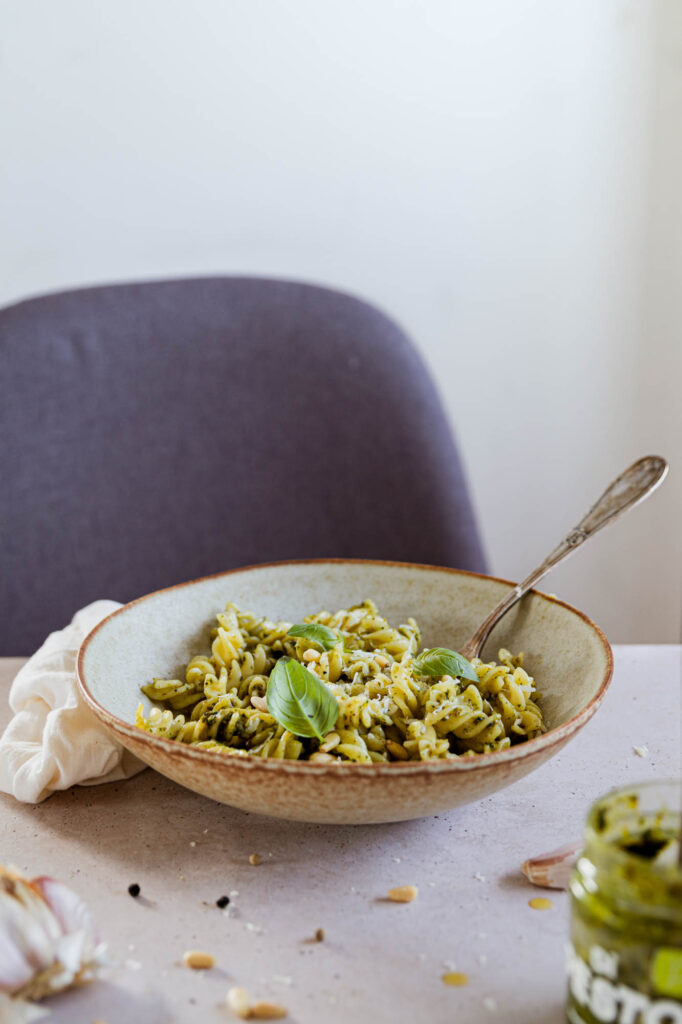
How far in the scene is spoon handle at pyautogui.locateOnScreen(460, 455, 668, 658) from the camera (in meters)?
1.14

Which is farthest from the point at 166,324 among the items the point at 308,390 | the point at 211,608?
the point at 211,608

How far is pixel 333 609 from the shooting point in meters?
1.29

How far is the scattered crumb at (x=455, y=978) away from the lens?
2.41 ft

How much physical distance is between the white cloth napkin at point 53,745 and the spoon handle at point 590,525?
42 cm

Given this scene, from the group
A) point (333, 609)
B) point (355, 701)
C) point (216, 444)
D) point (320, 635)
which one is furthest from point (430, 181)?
point (355, 701)

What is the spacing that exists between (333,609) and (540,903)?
529mm

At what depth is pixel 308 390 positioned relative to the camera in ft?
6.55

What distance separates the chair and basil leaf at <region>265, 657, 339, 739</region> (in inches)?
41.7

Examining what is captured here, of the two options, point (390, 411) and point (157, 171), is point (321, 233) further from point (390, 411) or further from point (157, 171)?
point (390, 411)

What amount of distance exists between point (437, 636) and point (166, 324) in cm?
99

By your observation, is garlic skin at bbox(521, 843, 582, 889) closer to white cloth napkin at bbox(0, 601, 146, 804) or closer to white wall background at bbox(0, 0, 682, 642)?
white cloth napkin at bbox(0, 601, 146, 804)

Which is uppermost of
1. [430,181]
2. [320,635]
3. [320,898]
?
[430,181]

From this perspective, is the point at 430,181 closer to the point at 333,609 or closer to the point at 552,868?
the point at 333,609

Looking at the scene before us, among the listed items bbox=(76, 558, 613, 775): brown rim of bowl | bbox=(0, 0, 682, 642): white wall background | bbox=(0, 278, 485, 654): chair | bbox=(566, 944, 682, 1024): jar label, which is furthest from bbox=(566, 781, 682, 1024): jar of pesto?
bbox=(0, 0, 682, 642): white wall background
